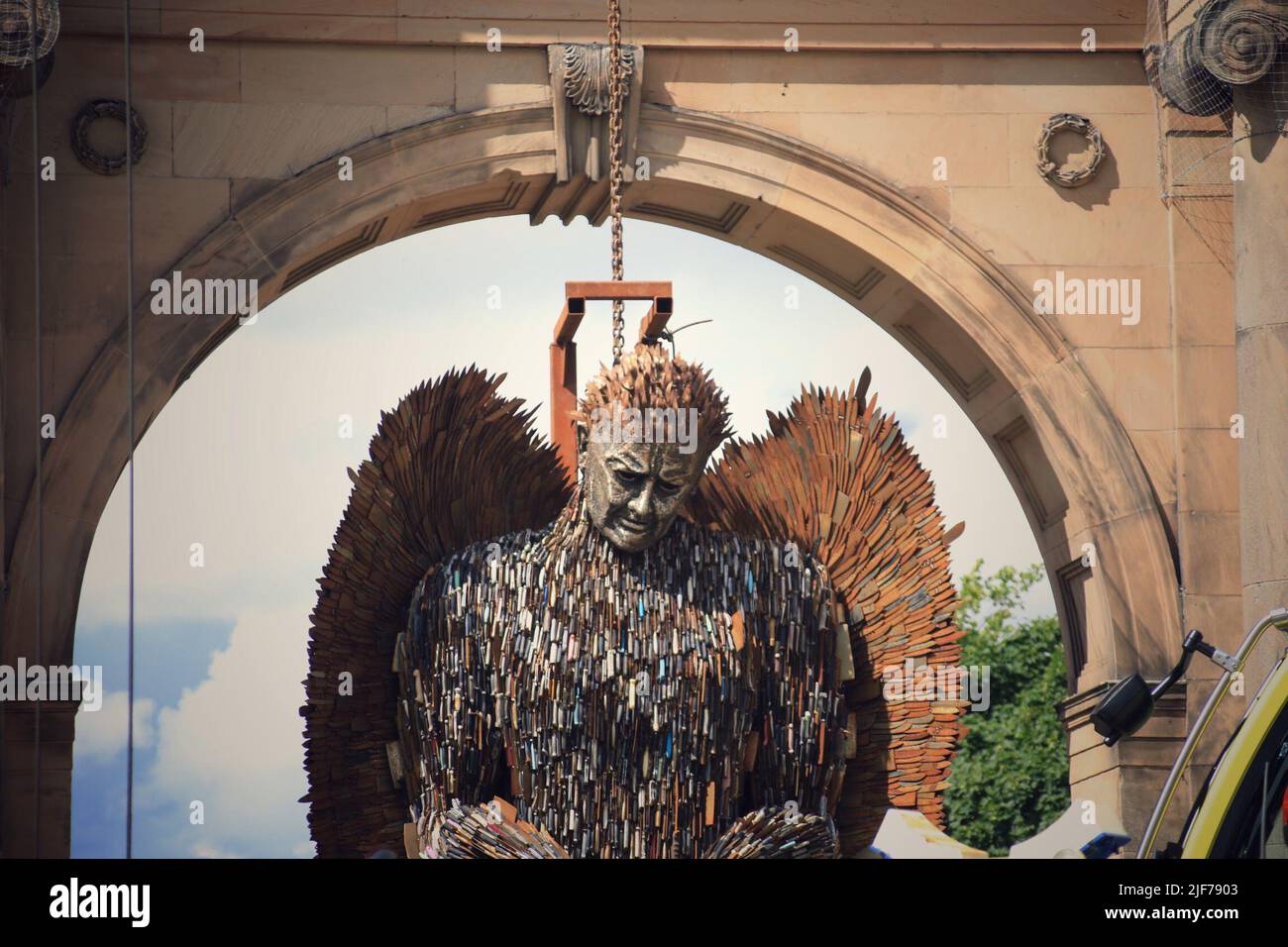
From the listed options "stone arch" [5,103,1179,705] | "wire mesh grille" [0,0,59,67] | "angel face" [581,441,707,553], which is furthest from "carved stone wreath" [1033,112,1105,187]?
"wire mesh grille" [0,0,59,67]

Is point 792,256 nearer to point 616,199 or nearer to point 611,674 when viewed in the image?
point 616,199

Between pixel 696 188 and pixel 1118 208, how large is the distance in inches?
114

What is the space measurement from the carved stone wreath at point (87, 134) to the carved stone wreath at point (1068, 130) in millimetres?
5967

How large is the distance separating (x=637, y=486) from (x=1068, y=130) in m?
5.72

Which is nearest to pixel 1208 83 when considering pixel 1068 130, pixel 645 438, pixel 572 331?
pixel 1068 130

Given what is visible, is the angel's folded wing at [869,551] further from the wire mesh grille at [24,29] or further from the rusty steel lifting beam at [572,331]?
the wire mesh grille at [24,29]

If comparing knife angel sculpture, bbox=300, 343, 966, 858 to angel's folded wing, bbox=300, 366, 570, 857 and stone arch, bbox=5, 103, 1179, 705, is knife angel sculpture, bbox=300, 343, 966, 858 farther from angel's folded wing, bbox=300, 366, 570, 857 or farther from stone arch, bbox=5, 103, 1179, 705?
stone arch, bbox=5, 103, 1179, 705

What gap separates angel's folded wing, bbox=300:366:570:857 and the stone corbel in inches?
147

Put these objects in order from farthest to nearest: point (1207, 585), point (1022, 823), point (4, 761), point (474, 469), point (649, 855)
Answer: point (1022, 823) → point (1207, 585) → point (4, 761) → point (474, 469) → point (649, 855)

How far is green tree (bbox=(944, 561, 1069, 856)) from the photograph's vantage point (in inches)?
1339

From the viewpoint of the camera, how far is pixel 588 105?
53.4 feet

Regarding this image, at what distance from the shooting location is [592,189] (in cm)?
1661
